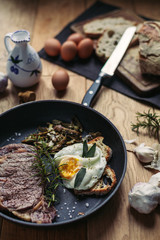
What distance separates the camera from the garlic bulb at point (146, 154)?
1.72m

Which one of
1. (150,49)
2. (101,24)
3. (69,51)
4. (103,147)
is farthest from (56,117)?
(101,24)

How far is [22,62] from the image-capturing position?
81.7 inches

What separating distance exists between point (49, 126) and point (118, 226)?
81 centimetres

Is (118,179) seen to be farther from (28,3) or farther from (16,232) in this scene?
(28,3)

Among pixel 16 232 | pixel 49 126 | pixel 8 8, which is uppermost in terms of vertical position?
pixel 8 8

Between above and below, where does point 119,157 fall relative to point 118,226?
above

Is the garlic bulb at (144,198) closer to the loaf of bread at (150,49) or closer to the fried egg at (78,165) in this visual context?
the fried egg at (78,165)

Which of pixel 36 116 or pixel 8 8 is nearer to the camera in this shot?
pixel 36 116

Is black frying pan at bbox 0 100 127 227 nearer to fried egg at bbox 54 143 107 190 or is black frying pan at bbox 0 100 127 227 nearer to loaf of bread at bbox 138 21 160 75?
fried egg at bbox 54 143 107 190

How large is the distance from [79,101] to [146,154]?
0.73 m

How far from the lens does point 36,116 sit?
1.94m

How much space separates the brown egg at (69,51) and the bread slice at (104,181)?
1.04m

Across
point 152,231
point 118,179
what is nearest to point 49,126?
point 118,179

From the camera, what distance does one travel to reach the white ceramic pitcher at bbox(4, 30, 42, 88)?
6.59ft
